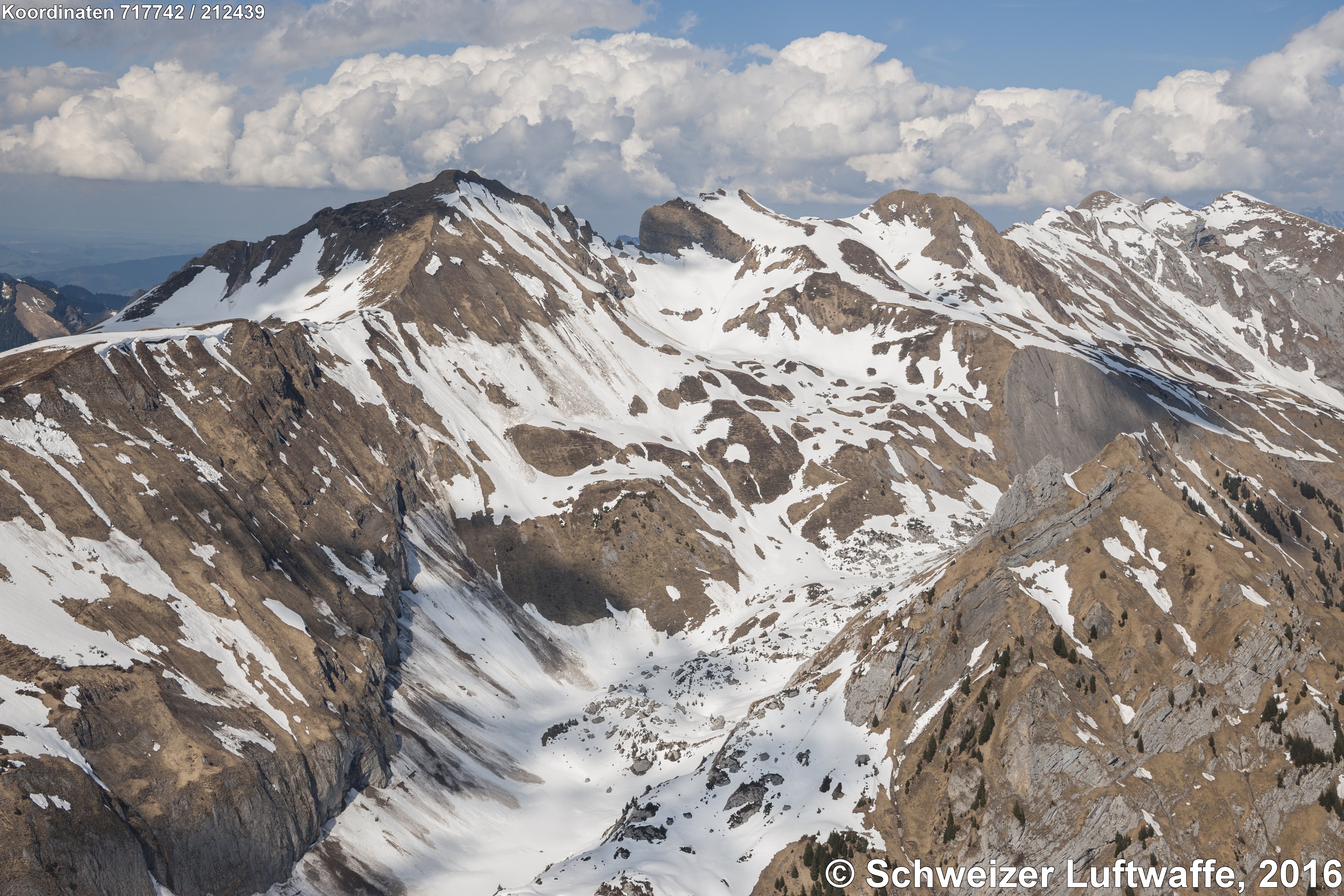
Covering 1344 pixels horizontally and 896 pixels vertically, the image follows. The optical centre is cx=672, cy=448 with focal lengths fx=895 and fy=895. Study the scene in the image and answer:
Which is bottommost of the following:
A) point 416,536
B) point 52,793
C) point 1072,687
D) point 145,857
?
point 1072,687

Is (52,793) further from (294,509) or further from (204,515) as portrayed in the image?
(294,509)

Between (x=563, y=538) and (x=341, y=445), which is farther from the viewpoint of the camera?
(x=563, y=538)

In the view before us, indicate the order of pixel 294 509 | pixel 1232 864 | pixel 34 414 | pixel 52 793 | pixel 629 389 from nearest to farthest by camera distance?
pixel 1232 864 → pixel 52 793 → pixel 34 414 → pixel 294 509 → pixel 629 389

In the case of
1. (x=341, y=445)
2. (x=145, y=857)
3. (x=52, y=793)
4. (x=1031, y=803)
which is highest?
(x=341, y=445)

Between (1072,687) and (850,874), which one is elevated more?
(1072,687)

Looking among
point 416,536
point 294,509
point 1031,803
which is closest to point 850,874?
point 1031,803

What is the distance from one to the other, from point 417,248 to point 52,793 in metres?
152

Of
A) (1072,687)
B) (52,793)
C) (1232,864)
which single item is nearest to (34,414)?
(52,793)

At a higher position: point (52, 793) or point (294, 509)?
point (294, 509)

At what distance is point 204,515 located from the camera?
89625 millimetres

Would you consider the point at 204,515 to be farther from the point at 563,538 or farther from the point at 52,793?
the point at 563,538

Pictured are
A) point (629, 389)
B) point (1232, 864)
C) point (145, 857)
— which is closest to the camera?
point (1232, 864)

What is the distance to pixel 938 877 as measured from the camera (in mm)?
57688

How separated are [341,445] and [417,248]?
7716cm
